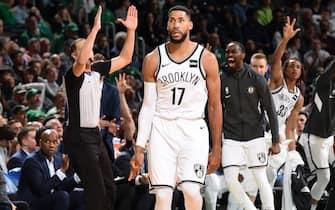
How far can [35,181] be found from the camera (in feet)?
35.2

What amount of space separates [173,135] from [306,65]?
9953mm

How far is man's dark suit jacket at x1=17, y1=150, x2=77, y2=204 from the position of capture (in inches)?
423

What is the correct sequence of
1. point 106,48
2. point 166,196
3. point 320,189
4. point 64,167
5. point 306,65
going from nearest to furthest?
point 166,196 → point 64,167 → point 320,189 → point 106,48 → point 306,65

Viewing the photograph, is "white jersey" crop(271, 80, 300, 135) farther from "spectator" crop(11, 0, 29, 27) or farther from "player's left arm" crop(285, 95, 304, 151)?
"spectator" crop(11, 0, 29, 27)

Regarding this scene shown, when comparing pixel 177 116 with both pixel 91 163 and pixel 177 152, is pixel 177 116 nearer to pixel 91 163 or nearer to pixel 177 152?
pixel 177 152

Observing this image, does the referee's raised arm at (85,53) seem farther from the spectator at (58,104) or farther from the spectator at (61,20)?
the spectator at (61,20)

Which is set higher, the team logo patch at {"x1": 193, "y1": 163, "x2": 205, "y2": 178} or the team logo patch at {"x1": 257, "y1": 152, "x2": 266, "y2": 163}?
the team logo patch at {"x1": 193, "y1": 163, "x2": 205, "y2": 178}

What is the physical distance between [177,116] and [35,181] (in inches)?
91.6

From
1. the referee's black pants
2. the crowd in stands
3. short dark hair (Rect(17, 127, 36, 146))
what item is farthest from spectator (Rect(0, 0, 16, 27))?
the referee's black pants

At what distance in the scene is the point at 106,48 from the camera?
679 inches

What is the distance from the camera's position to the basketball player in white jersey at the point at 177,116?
8961 mm

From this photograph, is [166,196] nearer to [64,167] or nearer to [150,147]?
[150,147]

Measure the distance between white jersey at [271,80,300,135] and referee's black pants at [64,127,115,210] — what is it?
111 inches

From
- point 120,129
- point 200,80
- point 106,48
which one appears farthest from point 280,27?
point 200,80
